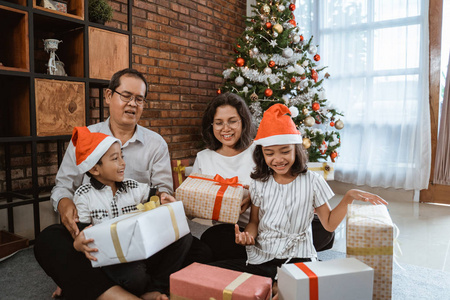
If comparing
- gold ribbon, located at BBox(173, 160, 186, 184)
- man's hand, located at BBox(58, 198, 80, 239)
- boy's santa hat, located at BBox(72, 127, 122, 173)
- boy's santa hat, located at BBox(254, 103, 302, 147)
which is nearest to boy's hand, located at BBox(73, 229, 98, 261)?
man's hand, located at BBox(58, 198, 80, 239)

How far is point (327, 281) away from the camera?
3.88ft

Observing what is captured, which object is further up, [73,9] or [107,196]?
[73,9]

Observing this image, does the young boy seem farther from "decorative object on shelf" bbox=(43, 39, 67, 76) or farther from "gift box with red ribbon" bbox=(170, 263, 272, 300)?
"decorative object on shelf" bbox=(43, 39, 67, 76)

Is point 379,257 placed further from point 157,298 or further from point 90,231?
point 90,231

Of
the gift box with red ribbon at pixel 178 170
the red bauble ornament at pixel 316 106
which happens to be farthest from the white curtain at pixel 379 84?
the gift box with red ribbon at pixel 178 170

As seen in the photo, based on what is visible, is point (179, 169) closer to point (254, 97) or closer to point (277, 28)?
point (254, 97)

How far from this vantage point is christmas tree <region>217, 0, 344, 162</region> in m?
3.53

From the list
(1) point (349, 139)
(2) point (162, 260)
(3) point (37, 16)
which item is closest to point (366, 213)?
(2) point (162, 260)

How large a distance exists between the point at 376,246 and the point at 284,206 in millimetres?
420

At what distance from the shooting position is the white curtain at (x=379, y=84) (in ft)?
12.6

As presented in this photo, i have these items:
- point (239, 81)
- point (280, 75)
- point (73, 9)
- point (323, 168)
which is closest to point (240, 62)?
point (239, 81)

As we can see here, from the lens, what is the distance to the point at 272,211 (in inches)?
64.2

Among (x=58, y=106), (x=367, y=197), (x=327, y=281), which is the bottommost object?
(x=327, y=281)

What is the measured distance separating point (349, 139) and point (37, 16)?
11.1 feet
